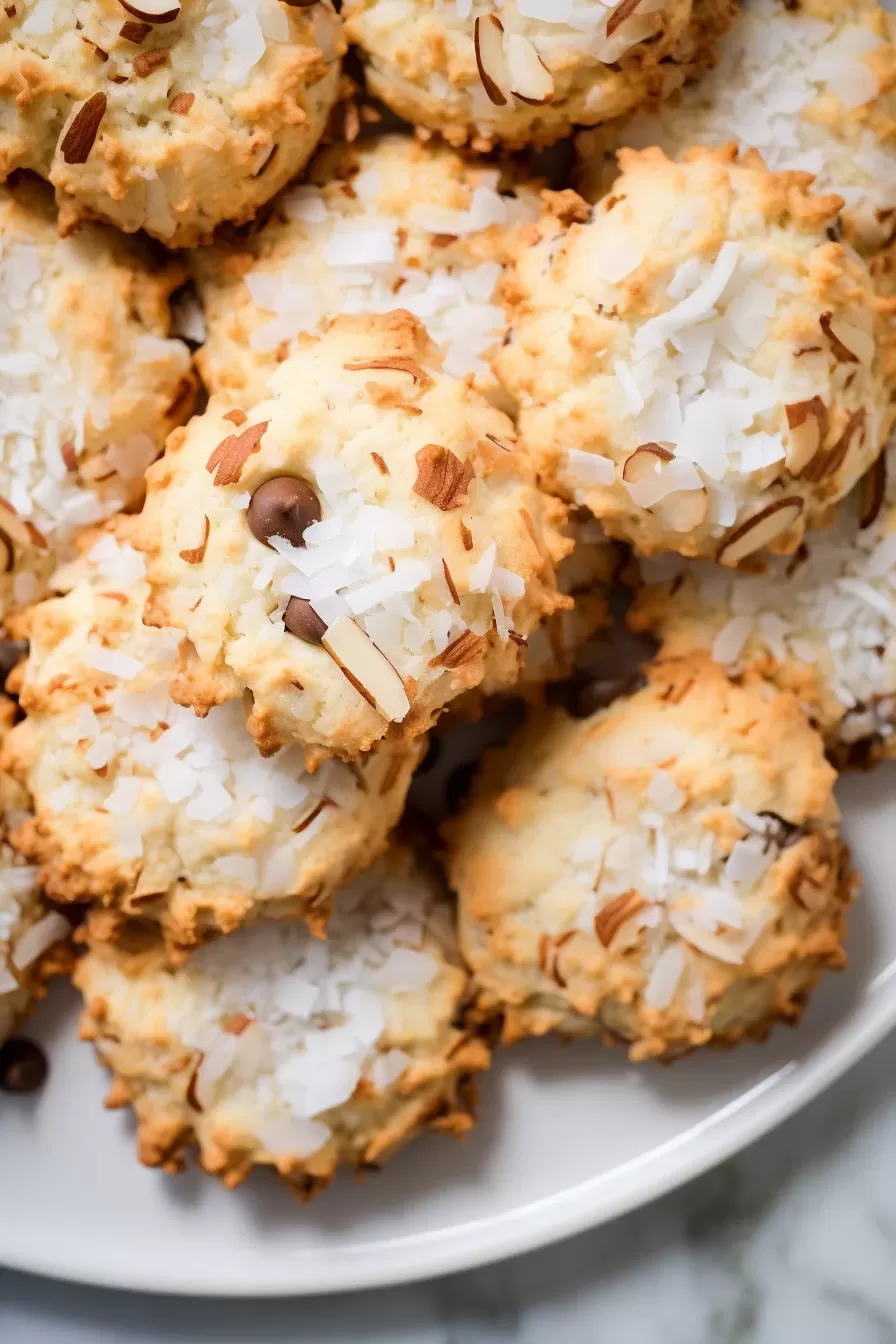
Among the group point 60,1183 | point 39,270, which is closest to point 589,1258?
point 60,1183

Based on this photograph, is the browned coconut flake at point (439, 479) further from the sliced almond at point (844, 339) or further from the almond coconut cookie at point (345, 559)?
the sliced almond at point (844, 339)

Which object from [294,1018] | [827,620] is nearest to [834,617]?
[827,620]

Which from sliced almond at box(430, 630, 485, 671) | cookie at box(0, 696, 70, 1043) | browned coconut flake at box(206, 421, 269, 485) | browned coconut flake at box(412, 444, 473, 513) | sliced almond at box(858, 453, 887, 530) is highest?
browned coconut flake at box(206, 421, 269, 485)

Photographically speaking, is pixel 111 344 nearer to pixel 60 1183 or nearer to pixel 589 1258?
pixel 60 1183

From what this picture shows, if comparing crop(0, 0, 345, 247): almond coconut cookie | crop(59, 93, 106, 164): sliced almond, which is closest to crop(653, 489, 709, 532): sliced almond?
crop(0, 0, 345, 247): almond coconut cookie

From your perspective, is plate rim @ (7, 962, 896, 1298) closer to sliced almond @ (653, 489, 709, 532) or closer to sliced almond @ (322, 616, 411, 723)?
sliced almond @ (653, 489, 709, 532)

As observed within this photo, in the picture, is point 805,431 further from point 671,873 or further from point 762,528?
point 671,873

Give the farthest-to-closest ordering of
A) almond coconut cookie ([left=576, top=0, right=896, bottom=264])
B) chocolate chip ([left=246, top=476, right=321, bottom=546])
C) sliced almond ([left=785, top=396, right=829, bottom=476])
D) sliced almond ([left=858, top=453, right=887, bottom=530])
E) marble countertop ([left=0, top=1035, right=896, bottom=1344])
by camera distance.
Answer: marble countertop ([left=0, top=1035, right=896, bottom=1344]), sliced almond ([left=858, top=453, right=887, bottom=530]), almond coconut cookie ([left=576, top=0, right=896, bottom=264]), sliced almond ([left=785, top=396, right=829, bottom=476]), chocolate chip ([left=246, top=476, right=321, bottom=546])
